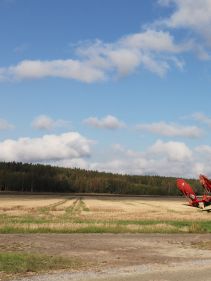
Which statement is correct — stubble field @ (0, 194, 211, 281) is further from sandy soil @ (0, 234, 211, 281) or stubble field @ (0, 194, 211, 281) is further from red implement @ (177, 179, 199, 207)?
red implement @ (177, 179, 199, 207)

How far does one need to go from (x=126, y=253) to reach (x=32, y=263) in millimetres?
5435

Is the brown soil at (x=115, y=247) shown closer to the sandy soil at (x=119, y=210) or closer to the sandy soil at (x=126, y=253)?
the sandy soil at (x=126, y=253)

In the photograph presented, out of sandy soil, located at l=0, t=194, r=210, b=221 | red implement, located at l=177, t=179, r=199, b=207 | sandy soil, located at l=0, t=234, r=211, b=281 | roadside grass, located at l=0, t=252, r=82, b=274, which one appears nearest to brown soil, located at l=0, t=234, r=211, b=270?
sandy soil, located at l=0, t=234, r=211, b=281

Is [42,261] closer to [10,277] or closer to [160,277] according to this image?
[10,277]

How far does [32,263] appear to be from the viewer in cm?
1784

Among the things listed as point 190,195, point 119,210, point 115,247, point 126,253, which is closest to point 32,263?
point 126,253

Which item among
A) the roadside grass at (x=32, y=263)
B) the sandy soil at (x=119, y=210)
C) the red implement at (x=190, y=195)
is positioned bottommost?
the roadside grass at (x=32, y=263)

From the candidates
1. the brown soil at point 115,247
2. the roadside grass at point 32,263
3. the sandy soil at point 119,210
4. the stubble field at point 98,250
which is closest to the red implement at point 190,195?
the sandy soil at point 119,210

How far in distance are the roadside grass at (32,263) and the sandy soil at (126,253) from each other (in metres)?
0.74

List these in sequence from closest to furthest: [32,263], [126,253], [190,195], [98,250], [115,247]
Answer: [32,263], [126,253], [98,250], [115,247], [190,195]

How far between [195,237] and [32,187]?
165685 millimetres

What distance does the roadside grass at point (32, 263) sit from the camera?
1682 cm

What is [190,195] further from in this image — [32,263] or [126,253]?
[32,263]

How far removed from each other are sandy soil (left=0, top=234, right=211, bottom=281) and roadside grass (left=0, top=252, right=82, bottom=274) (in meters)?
0.74
